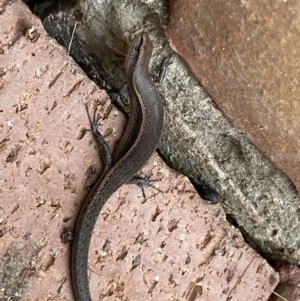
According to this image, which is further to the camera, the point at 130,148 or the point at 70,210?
the point at 130,148

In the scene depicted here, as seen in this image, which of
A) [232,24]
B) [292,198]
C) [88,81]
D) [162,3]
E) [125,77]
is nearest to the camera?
[232,24]

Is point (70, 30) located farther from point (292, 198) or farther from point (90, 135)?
point (292, 198)

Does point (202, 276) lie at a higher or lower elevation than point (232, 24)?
lower

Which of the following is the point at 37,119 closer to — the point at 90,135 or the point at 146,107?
the point at 90,135

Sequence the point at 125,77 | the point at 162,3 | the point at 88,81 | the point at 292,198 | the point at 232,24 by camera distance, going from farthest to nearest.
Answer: the point at 125,77 < the point at 292,198 < the point at 88,81 < the point at 162,3 < the point at 232,24

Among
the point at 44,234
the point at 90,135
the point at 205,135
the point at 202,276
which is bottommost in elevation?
the point at 44,234

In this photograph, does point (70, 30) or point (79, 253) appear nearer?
point (79, 253)

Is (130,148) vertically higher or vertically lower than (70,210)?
higher

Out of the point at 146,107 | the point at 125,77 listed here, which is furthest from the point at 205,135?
the point at 125,77
